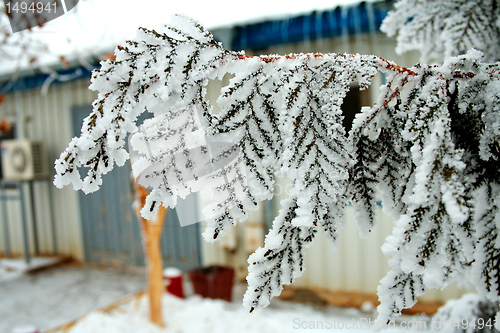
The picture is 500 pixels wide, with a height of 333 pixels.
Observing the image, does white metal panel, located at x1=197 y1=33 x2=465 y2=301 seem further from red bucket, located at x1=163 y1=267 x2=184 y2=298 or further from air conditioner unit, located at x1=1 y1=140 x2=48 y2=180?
air conditioner unit, located at x1=1 y1=140 x2=48 y2=180

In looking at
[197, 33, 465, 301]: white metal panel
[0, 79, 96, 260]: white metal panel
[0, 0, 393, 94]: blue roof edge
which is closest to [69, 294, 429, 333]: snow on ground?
[197, 33, 465, 301]: white metal panel

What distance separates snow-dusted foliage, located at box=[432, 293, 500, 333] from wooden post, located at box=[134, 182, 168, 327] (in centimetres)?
253

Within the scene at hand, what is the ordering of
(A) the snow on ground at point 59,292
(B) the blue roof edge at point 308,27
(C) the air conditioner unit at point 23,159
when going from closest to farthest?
(B) the blue roof edge at point 308,27, (A) the snow on ground at point 59,292, (C) the air conditioner unit at point 23,159

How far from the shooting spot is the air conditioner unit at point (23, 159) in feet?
22.1

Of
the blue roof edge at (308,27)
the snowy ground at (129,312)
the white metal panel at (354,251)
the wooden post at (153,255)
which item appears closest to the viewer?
the wooden post at (153,255)

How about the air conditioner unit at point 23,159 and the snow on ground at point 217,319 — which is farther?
the air conditioner unit at point 23,159

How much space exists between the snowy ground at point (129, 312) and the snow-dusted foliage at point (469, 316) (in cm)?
105

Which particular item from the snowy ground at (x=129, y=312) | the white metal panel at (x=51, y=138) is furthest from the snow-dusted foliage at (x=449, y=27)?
the white metal panel at (x=51, y=138)

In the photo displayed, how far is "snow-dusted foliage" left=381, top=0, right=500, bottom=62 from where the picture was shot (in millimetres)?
1441

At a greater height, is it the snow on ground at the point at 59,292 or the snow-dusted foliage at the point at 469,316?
the snow-dusted foliage at the point at 469,316

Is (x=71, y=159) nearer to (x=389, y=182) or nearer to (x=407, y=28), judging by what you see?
(x=389, y=182)

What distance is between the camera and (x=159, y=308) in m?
3.85

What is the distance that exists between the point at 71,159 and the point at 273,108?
0.39 meters

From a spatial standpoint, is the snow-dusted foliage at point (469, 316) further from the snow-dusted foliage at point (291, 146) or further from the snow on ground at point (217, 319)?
the snow on ground at point (217, 319)
